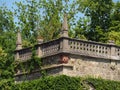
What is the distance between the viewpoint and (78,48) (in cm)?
2461

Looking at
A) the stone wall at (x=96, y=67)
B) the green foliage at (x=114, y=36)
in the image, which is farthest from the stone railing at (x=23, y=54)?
Result: the green foliage at (x=114, y=36)

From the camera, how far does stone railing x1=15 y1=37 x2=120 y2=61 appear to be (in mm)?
24094

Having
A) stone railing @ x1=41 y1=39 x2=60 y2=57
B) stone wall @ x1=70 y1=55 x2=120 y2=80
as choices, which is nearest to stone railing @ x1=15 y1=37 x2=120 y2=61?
stone railing @ x1=41 y1=39 x2=60 y2=57

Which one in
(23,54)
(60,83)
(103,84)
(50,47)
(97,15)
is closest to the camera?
(60,83)

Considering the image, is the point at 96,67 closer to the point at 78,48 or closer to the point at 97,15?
the point at 78,48

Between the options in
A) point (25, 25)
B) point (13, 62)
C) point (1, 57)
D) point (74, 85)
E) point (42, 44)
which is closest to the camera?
point (74, 85)

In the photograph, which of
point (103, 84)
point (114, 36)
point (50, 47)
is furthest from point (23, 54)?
point (114, 36)

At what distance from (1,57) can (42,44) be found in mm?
5452

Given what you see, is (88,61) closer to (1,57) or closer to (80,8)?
(1,57)

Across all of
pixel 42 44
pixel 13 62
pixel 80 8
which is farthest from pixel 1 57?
pixel 80 8

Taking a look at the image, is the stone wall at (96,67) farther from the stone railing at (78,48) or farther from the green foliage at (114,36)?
the green foliage at (114,36)

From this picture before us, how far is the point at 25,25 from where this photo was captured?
42250mm

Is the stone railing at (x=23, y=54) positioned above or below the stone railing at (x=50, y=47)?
below

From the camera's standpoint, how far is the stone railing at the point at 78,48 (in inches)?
949
